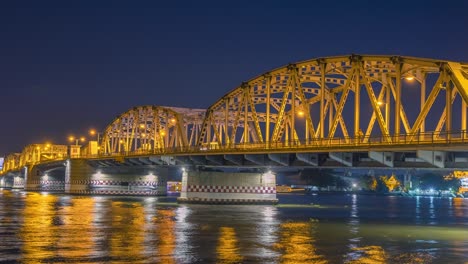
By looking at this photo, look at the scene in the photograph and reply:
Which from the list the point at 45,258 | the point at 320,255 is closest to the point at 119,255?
the point at 45,258

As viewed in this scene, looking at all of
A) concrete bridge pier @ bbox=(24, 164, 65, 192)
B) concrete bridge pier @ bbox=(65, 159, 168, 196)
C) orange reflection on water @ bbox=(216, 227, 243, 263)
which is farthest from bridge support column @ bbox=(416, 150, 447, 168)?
concrete bridge pier @ bbox=(24, 164, 65, 192)

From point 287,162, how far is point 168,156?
27498 mm

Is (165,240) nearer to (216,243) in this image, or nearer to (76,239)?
(216,243)

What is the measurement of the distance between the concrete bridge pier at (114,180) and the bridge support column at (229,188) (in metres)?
44.2

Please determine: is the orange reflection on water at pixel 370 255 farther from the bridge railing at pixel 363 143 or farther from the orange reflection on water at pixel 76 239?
the bridge railing at pixel 363 143

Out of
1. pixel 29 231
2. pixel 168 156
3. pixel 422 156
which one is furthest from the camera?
pixel 168 156

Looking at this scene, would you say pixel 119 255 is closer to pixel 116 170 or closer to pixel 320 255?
pixel 320 255

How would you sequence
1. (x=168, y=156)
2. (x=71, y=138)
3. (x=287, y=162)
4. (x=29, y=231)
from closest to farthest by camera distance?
(x=29, y=231) < (x=287, y=162) < (x=168, y=156) < (x=71, y=138)

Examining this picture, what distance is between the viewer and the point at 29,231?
39938mm

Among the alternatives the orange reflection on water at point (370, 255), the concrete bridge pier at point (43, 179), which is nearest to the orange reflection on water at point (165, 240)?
the orange reflection on water at point (370, 255)

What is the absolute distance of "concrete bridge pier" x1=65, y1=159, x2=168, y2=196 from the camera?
442 ft

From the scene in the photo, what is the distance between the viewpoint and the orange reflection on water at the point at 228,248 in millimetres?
27594

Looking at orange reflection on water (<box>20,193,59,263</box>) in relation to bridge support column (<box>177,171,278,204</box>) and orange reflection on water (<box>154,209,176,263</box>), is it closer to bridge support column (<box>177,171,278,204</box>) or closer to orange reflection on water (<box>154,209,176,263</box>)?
orange reflection on water (<box>154,209,176,263</box>)

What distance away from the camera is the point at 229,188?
289ft
